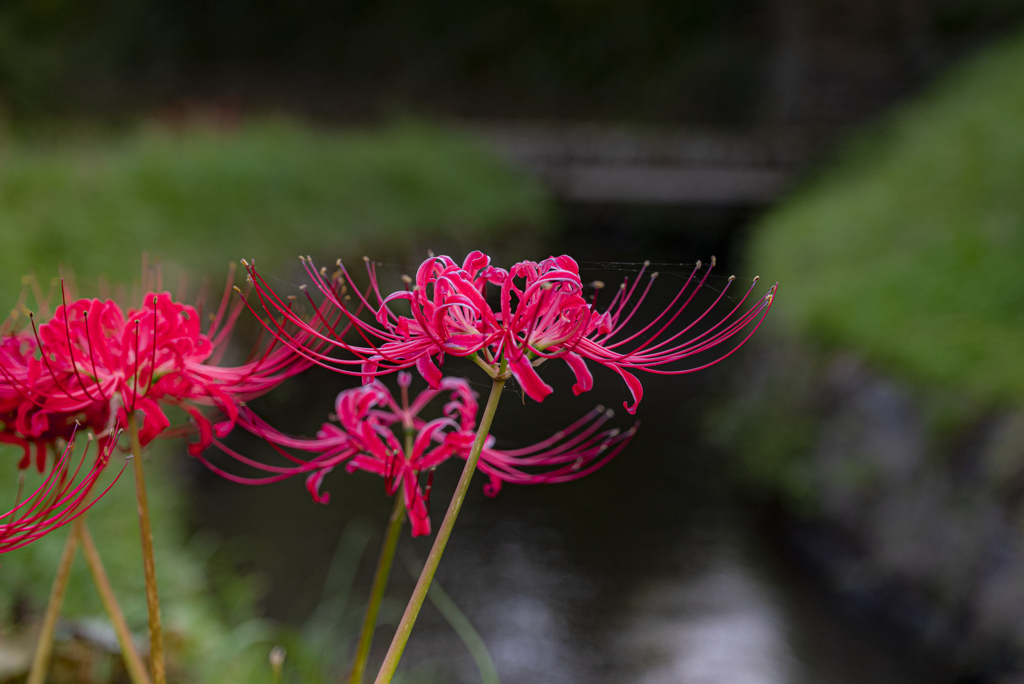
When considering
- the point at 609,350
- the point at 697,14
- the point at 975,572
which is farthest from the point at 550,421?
the point at 697,14

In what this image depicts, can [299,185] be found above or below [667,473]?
above

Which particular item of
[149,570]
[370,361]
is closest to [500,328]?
[370,361]

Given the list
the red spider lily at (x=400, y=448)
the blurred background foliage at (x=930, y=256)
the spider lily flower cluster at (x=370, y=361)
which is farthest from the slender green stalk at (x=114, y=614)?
the blurred background foliage at (x=930, y=256)

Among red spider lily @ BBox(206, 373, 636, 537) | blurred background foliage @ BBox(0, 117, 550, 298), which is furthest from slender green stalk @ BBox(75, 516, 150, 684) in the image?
blurred background foliage @ BBox(0, 117, 550, 298)

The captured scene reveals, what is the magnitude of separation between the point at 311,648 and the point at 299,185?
394 centimetres

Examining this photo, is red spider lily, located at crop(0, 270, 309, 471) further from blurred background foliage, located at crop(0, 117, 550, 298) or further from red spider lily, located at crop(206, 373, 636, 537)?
blurred background foliage, located at crop(0, 117, 550, 298)

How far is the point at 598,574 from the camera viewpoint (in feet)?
9.61

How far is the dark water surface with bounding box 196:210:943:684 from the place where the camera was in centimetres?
241

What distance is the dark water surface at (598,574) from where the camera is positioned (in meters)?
2.41

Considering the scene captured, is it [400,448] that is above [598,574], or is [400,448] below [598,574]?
below

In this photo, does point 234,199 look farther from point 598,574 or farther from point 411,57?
point 411,57

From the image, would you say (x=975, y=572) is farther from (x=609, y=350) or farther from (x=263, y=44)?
(x=263, y=44)

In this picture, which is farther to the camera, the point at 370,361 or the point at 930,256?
the point at 930,256

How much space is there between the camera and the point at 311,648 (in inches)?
77.7
